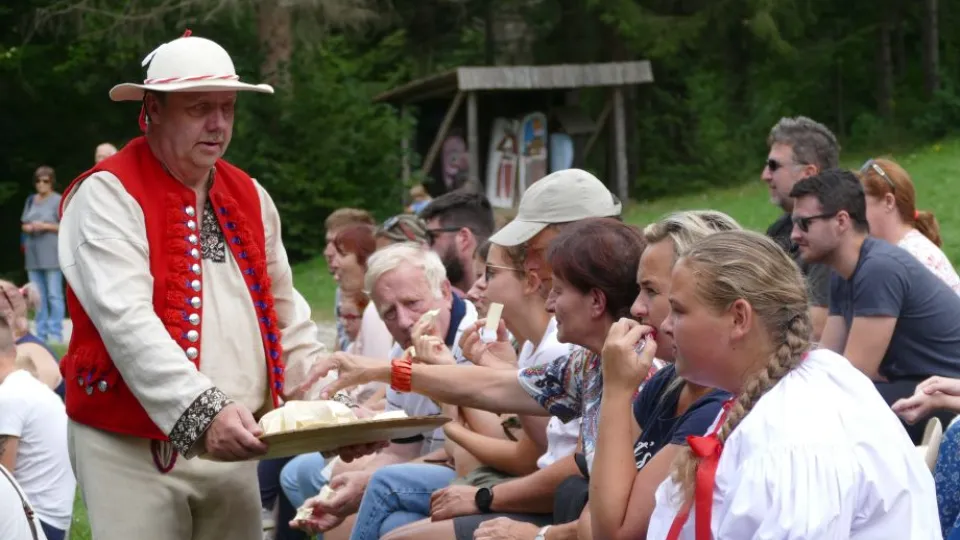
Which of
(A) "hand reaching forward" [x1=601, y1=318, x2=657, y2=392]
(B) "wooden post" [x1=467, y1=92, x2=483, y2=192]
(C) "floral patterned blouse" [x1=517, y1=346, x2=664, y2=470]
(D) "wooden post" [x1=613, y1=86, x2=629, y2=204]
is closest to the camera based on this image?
(A) "hand reaching forward" [x1=601, y1=318, x2=657, y2=392]

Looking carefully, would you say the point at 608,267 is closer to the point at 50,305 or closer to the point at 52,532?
the point at 52,532

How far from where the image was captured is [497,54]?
96.2 feet

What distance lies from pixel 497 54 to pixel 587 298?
2563 centimetres

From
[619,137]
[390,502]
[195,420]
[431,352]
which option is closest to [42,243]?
[619,137]

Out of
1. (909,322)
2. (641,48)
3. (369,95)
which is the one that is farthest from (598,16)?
(909,322)

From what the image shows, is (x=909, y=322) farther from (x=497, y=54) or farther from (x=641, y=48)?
(x=497, y=54)

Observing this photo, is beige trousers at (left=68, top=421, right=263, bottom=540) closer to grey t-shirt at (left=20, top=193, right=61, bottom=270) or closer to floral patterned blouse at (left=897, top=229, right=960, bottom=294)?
floral patterned blouse at (left=897, top=229, right=960, bottom=294)

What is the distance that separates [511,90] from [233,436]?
20325mm

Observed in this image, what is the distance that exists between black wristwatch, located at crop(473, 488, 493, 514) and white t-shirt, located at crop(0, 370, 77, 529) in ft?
7.69

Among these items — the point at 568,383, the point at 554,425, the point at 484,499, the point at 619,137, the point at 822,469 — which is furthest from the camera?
the point at 619,137

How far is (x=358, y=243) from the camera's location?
26.5ft

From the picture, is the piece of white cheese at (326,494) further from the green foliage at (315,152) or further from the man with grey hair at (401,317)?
the green foliage at (315,152)

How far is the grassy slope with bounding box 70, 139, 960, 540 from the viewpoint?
16781 millimetres

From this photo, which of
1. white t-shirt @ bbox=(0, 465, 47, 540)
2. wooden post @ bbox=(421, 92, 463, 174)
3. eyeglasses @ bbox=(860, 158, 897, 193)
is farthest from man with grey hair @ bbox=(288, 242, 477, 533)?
wooden post @ bbox=(421, 92, 463, 174)
